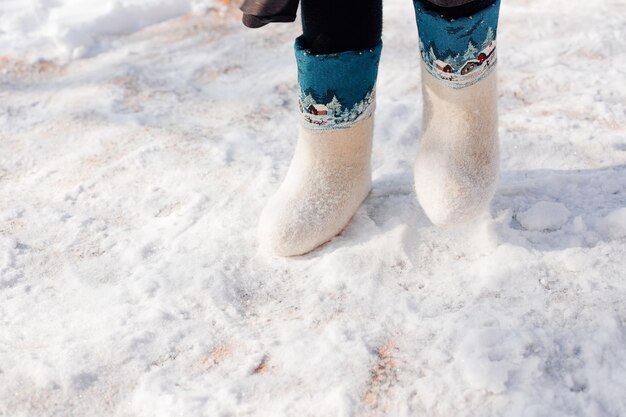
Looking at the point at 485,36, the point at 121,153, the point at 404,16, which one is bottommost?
the point at 404,16

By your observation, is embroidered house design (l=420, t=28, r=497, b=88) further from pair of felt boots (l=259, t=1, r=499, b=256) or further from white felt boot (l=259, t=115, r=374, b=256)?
white felt boot (l=259, t=115, r=374, b=256)

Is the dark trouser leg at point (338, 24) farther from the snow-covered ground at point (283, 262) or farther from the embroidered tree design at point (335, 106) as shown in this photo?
the snow-covered ground at point (283, 262)

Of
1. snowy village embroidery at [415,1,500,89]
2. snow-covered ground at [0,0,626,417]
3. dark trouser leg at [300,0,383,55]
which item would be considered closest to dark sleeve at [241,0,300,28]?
dark trouser leg at [300,0,383,55]

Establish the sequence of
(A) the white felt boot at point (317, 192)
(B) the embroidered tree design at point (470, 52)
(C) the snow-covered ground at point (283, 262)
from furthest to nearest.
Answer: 1. (A) the white felt boot at point (317, 192)
2. (B) the embroidered tree design at point (470, 52)
3. (C) the snow-covered ground at point (283, 262)

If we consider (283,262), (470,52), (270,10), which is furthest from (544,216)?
(270,10)

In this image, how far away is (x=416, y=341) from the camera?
0.83 m

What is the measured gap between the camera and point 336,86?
0.94 metres

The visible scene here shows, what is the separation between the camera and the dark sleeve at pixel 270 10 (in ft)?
2.70

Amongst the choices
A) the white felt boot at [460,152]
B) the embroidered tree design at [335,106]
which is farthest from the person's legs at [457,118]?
the embroidered tree design at [335,106]

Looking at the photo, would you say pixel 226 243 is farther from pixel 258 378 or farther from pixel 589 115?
pixel 589 115

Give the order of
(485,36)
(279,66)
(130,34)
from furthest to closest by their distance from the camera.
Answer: (130,34), (279,66), (485,36)

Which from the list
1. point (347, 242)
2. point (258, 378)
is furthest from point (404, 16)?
point (258, 378)

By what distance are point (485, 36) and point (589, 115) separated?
0.52 meters

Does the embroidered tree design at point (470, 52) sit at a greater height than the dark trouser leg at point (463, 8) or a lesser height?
lesser
